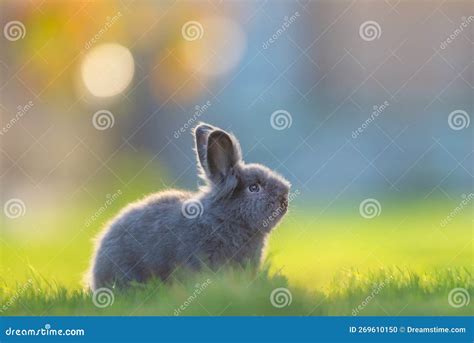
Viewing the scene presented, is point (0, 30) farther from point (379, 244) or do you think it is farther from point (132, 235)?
point (379, 244)

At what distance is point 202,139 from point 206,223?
30.4 inches

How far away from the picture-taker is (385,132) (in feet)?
36.0

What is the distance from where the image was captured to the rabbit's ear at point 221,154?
677 centimetres

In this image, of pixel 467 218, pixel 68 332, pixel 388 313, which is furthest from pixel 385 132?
pixel 68 332

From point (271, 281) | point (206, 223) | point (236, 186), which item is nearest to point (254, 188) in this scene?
point (236, 186)

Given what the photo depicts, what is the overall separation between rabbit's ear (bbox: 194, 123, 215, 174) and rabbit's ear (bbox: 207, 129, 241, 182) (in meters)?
0.04

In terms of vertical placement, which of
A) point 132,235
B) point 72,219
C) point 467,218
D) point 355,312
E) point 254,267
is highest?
point 467,218

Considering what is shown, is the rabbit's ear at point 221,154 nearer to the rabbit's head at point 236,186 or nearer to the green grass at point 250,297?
the rabbit's head at point 236,186

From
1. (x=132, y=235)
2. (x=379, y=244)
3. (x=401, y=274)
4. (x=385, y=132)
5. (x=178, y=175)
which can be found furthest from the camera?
(x=385, y=132)

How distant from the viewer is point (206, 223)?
264 inches

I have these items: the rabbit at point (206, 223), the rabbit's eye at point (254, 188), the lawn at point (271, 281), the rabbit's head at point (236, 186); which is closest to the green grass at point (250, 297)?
the lawn at point (271, 281)

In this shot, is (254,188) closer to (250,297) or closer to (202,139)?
(202,139)

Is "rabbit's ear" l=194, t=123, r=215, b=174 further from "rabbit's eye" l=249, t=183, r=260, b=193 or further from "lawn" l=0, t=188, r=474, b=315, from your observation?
"lawn" l=0, t=188, r=474, b=315

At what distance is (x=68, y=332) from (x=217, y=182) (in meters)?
2.03
